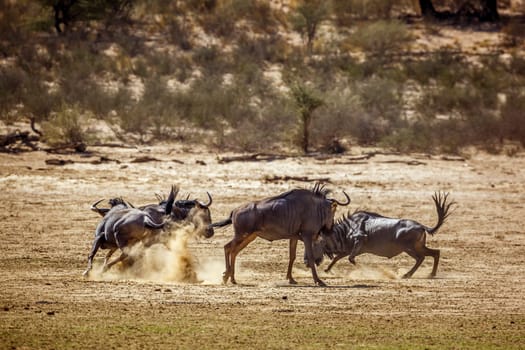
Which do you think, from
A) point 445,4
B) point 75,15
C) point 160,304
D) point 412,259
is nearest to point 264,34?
point 75,15

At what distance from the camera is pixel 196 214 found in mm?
14906

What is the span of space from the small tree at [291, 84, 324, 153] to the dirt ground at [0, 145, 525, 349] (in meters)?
1.47

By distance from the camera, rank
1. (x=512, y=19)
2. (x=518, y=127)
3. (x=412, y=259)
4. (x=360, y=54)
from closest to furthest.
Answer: (x=412, y=259), (x=518, y=127), (x=360, y=54), (x=512, y=19)

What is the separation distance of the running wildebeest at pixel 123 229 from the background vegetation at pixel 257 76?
38.2ft

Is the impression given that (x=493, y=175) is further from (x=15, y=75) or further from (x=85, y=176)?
(x=15, y=75)

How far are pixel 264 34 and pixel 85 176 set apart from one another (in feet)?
62.3

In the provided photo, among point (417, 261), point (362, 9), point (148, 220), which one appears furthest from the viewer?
point (362, 9)

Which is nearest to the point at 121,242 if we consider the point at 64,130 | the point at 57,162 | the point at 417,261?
the point at 417,261

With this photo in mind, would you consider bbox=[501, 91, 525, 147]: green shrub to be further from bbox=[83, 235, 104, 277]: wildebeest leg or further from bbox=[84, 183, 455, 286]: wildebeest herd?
bbox=[83, 235, 104, 277]: wildebeest leg

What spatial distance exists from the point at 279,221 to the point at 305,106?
13.1 metres

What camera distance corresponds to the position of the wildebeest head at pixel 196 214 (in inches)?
581

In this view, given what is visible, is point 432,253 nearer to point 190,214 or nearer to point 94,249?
point 190,214

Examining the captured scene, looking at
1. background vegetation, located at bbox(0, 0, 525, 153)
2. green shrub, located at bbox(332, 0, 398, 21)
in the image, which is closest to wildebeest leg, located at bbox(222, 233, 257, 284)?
background vegetation, located at bbox(0, 0, 525, 153)

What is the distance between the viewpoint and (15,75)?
31.8 m
